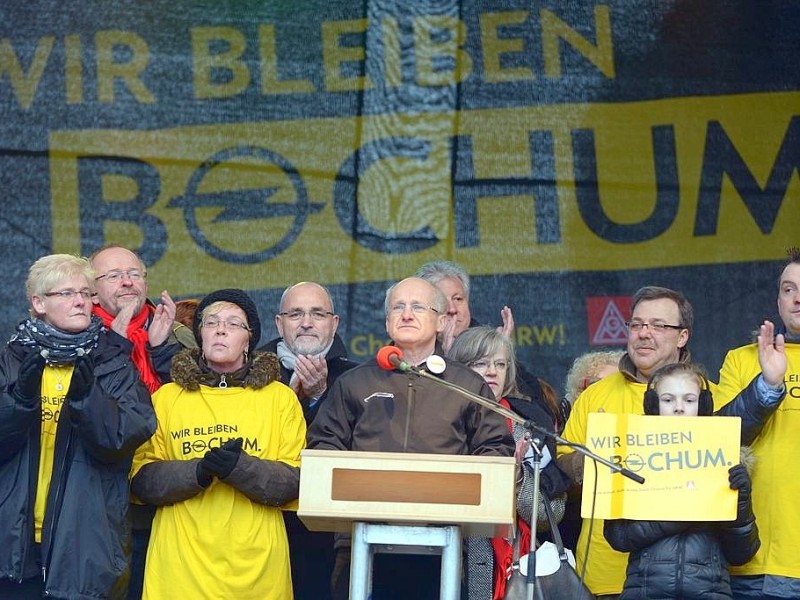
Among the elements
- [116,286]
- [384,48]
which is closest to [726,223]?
[384,48]

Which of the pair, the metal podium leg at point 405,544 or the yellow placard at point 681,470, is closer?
the metal podium leg at point 405,544

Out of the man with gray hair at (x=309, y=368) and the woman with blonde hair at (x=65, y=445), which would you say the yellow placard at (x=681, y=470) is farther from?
the woman with blonde hair at (x=65, y=445)

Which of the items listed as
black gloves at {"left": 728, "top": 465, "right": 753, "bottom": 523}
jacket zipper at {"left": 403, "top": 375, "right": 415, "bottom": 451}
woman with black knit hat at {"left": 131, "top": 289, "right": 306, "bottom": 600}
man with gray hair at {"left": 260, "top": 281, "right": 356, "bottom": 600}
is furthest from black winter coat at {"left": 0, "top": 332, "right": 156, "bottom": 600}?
black gloves at {"left": 728, "top": 465, "right": 753, "bottom": 523}

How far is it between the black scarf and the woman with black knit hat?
0.34 m

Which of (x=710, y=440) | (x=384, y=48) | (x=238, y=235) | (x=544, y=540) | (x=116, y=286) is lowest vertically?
(x=544, y=540)

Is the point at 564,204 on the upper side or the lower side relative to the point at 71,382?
upper

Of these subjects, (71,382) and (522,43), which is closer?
(71,382)

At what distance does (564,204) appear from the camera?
7562 mm

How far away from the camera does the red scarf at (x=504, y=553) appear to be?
539 centimetres

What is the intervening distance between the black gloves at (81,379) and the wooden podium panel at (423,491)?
3.11 ft

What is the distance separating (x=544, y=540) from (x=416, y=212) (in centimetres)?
226

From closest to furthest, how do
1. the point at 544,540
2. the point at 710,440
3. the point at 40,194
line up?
the point at 710,440 → the point at 544,540 → the point at 40,194

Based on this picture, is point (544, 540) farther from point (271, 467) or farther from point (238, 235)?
point (238, 235)

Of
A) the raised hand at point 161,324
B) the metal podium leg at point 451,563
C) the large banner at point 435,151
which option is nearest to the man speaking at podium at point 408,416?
the metal podium leg at point 451,563
